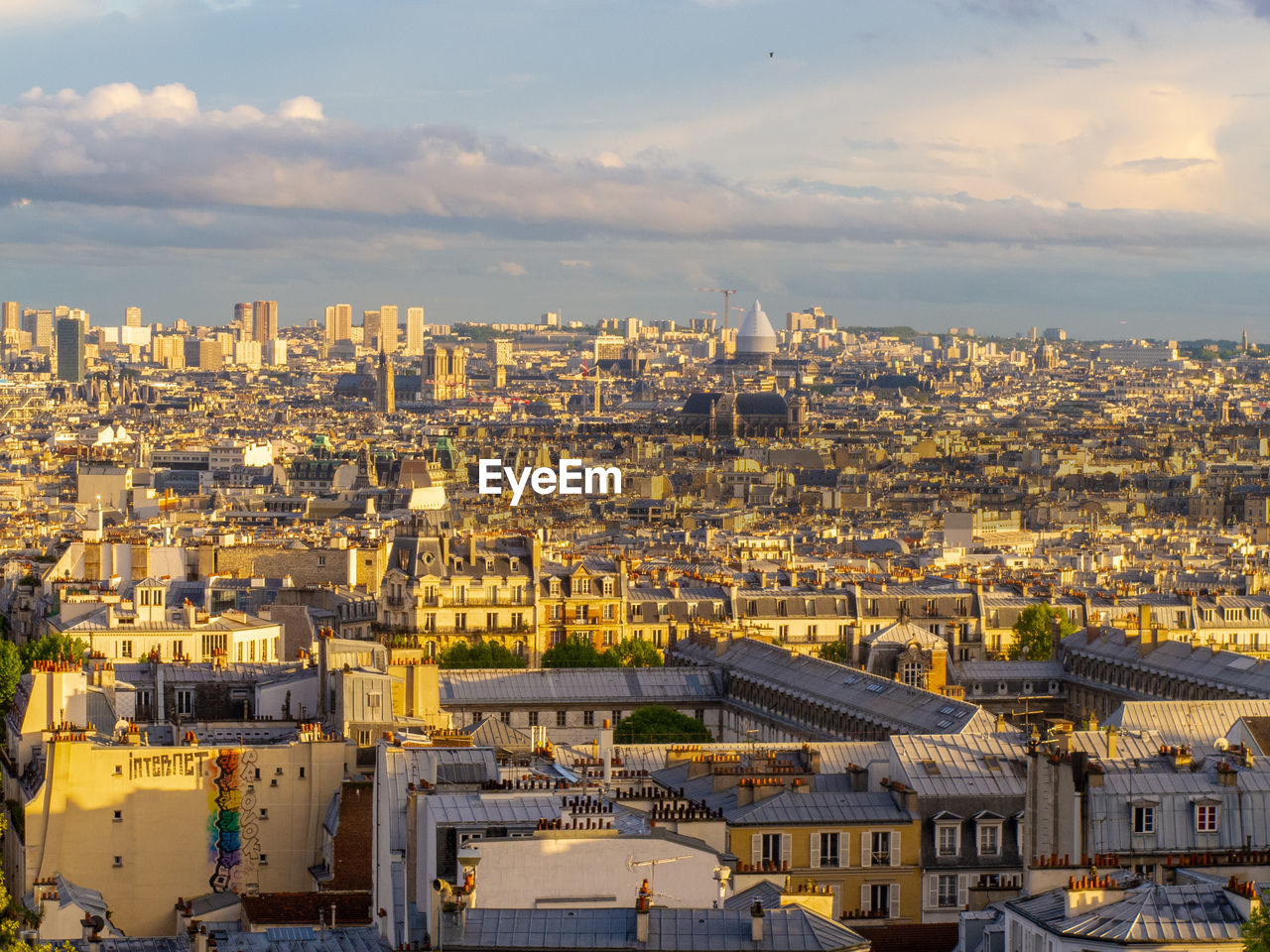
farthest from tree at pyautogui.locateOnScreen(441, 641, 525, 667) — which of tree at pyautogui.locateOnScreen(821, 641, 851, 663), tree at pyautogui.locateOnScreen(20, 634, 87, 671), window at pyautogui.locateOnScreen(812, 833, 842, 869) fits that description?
window at pyautogui.locateOnScreen(812, 833, 842, 869)

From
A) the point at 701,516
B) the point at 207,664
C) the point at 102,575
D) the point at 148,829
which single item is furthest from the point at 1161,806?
the point at 701,516

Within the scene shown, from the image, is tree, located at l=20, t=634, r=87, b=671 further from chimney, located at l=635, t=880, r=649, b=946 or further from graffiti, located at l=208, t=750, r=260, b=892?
chimney, located at l=635, t=880, r=649, b=946

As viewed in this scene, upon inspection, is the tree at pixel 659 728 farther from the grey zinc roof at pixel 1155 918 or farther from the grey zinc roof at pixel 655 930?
the grey zinc roof at pixel 655 930

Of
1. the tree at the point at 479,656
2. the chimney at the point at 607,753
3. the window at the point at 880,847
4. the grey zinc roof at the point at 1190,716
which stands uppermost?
the chimney at the point at 607,753

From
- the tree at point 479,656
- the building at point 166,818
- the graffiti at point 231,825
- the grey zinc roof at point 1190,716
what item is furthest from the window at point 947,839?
the tree at point 479,656

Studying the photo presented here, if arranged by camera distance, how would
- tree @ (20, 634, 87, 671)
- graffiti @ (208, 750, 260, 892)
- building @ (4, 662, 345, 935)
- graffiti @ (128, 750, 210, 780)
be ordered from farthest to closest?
tree @ (20, 634, 87, 671)
graffiti @ (208, 750, 260, 892)
graffiti @ (128, 750, 210, 780)
building @ (4, 662, 345, 935)

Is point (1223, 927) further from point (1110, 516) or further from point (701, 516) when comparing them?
point (1110, 516)

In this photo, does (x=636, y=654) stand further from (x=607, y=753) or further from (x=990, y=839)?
(x=990, y=839)
